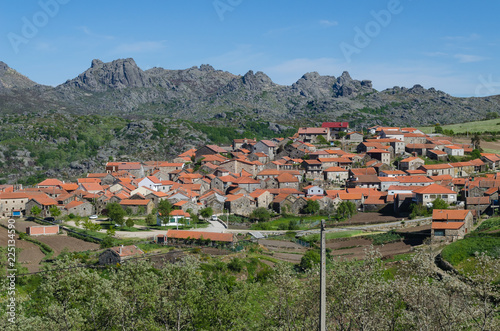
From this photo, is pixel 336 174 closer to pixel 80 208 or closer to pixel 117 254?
pixel 80 208

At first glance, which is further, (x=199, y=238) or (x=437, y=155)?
(x=437, y=155)

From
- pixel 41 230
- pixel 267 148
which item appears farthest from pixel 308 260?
pixel 267 148

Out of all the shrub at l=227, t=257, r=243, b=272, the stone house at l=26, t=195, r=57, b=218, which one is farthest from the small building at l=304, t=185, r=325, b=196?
the stone house at l=26, t=195, r=57, b=218

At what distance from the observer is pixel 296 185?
277 ft

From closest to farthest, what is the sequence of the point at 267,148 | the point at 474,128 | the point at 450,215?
the point at 450,215 → the point at 267,148 → the point at 474,128

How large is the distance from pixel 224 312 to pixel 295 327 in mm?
4913

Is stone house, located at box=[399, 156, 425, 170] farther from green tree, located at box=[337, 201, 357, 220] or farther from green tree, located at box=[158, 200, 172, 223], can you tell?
green tree, located at box=[158, 200, 172, 223]

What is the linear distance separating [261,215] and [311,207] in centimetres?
803

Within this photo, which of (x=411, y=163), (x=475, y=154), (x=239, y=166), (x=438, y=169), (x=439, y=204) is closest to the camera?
(x=439, y=204)

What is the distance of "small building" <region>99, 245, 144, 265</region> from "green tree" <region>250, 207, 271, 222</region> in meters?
24.0

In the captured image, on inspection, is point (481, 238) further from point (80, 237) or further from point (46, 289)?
point (80, 237)

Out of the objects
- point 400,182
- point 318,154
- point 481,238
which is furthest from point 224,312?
point 318,154

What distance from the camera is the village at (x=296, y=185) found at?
71188 millimetres

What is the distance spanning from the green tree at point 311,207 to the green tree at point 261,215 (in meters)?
6.12
